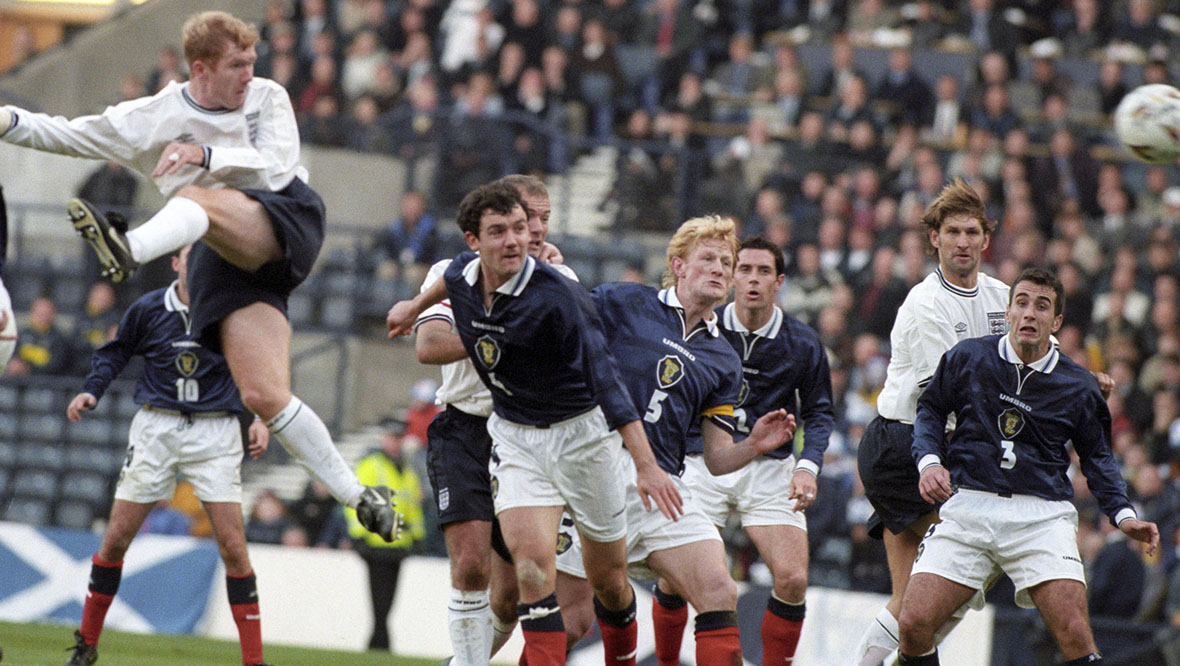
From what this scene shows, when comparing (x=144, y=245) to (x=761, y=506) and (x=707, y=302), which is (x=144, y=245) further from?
(x=761, y=506)

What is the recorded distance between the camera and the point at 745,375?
27.6 feet

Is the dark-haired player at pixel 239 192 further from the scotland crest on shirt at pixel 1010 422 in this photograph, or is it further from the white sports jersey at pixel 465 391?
the scotland crest on shirt at pixel 1010 422

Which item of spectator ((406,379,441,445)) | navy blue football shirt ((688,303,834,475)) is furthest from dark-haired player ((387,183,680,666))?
spectator ((406,379,441,445))

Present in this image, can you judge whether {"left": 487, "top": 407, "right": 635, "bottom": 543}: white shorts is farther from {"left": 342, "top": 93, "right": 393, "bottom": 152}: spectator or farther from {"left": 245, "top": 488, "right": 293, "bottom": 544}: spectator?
{"left": 342, "top": 93, "right": 393, "bottom": 152}: spectator

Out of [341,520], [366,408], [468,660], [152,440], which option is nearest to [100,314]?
[366,408]

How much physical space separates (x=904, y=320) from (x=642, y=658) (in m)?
4.30

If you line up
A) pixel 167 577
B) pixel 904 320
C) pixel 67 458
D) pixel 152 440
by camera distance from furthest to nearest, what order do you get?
pixel 67 458 → pixel 167 577 → pixel 152 440 → pixel 904 320

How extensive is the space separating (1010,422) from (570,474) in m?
2.18

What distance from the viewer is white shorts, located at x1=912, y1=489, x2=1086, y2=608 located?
704 cm

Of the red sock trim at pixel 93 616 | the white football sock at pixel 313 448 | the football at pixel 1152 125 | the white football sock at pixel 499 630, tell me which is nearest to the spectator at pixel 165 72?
the red sock trim at pixel 93 616

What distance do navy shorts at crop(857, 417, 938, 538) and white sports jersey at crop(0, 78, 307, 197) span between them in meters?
3.37

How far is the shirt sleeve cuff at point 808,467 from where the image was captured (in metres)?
Answer: 7.83

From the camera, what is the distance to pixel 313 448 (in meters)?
6.57

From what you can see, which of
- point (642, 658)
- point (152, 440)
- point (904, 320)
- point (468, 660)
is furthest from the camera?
point (642, 658)
